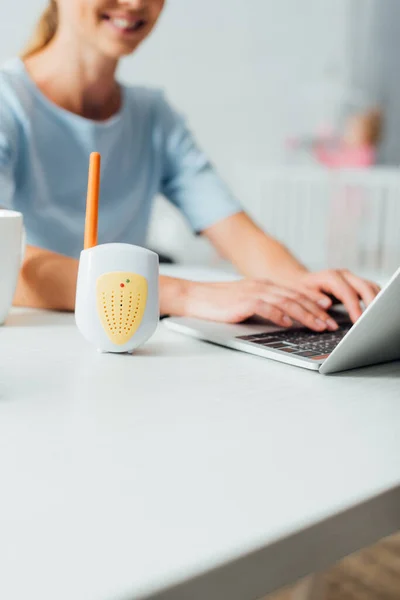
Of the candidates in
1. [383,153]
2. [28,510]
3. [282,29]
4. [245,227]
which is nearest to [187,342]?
[28,510]

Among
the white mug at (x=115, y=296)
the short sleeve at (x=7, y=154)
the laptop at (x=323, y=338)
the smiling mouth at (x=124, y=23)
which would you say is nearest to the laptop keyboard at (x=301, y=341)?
the laptop at (x=323, y=338)

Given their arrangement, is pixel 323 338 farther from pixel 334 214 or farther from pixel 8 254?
pixel 334 214

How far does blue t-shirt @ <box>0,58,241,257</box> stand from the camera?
4.15 feet

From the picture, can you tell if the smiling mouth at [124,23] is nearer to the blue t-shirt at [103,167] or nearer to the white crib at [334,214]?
the blue t-shirt at [103,167]

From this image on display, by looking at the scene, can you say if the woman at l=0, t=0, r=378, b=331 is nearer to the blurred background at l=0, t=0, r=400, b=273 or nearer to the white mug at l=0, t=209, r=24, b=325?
the white mug at l=0, t=209, r=24, b=325

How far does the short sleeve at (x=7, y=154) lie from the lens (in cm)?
113

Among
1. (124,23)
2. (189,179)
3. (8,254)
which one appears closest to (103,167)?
(189,179)

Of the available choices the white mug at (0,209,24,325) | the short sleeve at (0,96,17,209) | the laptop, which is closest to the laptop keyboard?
the laptop

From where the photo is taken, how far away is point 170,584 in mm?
304

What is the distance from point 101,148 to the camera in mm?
1392

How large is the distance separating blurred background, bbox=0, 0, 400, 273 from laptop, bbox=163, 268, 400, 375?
4.17 ft

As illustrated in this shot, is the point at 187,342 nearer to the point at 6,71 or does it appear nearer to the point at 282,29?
the point at 6,71

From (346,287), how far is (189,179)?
64cm

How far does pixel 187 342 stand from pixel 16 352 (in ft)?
0.55
